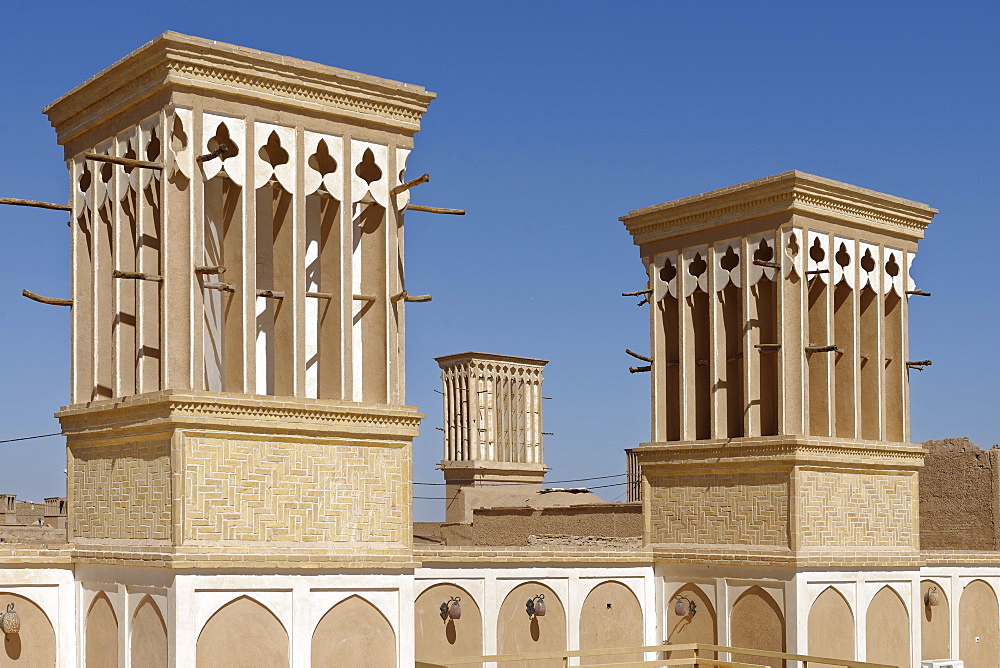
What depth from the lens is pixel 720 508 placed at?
50.6 ft

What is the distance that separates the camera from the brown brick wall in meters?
20.8

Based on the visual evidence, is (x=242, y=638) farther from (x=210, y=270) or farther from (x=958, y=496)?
(x=958, y=496)

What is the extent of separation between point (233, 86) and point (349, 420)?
290 cm

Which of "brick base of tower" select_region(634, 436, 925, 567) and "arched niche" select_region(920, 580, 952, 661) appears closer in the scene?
"brick base of tower" select_region(634, 436, 925, 567)

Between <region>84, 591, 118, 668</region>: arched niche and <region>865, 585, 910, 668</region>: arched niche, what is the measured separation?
832 centimetres

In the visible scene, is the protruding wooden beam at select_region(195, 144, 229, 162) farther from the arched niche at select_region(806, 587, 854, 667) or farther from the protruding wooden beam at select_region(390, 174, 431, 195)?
the arched niche at select_region(806, 587, 854, 667)

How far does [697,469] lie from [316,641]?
6118 millimetres

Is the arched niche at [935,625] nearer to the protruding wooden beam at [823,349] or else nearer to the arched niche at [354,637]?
the protruding wooden beam at [823,349]

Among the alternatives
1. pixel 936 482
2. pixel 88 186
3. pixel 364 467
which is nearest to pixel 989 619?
pixel 936 482

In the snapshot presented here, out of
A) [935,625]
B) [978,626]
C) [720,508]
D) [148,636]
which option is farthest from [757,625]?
[148,636]

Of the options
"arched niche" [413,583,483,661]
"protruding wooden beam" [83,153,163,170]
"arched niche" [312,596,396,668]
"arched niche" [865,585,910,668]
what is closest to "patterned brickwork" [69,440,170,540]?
"arched niche" [312,596,396,668]

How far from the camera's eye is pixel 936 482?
21656 millimetres

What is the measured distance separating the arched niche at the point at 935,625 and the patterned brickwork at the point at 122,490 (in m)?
9.72

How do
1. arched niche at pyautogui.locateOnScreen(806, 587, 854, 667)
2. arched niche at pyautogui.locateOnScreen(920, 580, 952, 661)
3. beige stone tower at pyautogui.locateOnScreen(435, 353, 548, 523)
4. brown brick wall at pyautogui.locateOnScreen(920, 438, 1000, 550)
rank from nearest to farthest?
arched niche at pyautogui.locateOnScreen(806, 587, 854, 667) < arched niche at pyautogui.locateOnScreen(920, 580, 952, 661) < brown brick wall at pyautogui.locateOnScreen(920, 438, 1000, 550) < beige stone tower at pyautogui.locateOnScreen(435, 353, 548, 523)
